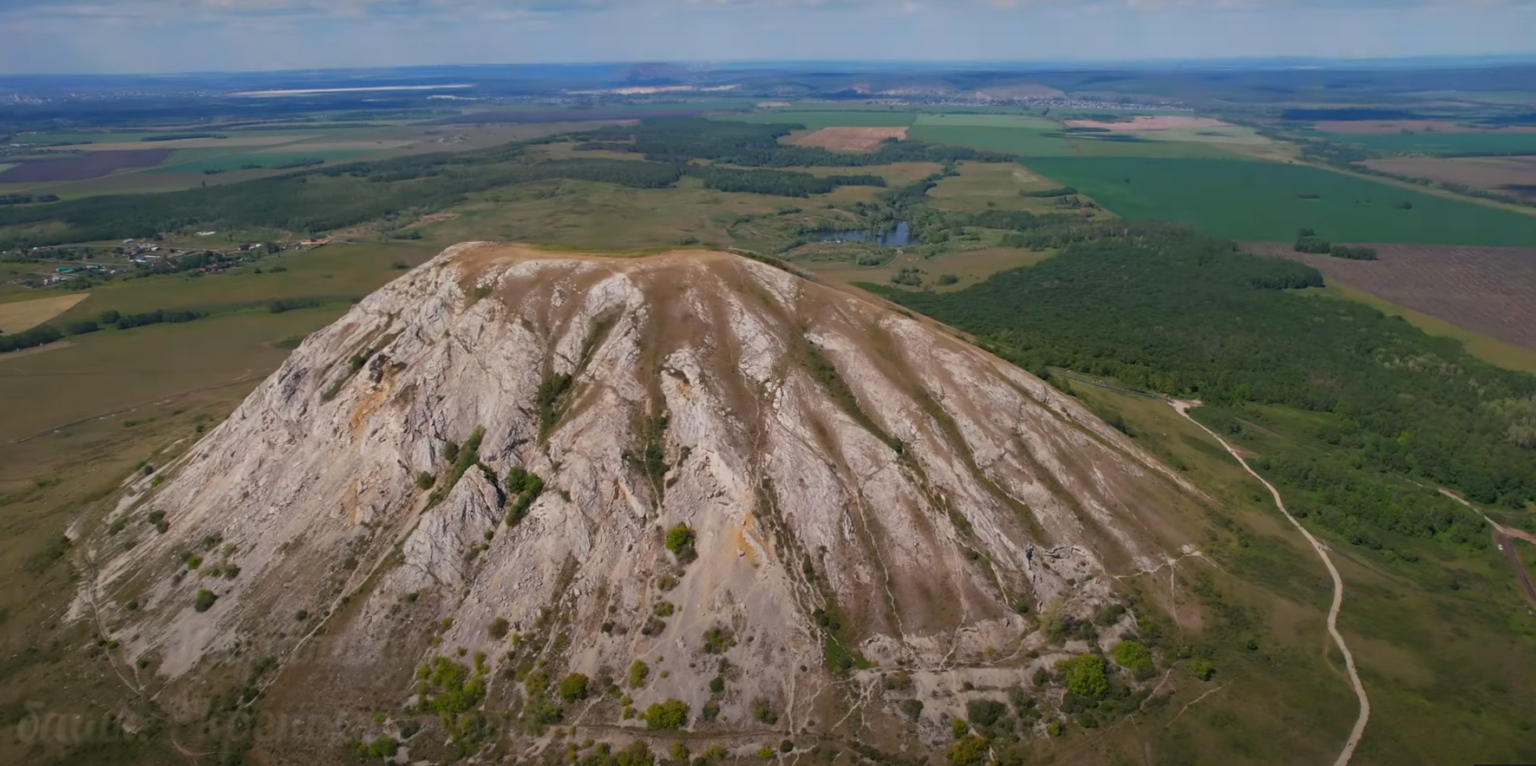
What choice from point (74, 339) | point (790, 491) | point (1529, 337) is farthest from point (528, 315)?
point (1529, 337)

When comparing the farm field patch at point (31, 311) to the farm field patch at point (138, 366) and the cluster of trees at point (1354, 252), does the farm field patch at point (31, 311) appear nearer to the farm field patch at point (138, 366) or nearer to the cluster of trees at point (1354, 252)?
the farm field patch at point (138, 366)

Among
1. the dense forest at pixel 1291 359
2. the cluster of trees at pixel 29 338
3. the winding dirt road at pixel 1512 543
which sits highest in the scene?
the cluster of trees at pixel 29 338

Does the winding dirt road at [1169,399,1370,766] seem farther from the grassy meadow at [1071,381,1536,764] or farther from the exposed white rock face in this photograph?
the exposed white rock face

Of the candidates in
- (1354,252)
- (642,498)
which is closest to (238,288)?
(642,498)

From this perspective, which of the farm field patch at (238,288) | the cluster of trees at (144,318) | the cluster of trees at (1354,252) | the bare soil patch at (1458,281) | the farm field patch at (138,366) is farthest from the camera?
the cluster of trees at (1354,252)

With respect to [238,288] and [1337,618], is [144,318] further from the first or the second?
[1337,618]

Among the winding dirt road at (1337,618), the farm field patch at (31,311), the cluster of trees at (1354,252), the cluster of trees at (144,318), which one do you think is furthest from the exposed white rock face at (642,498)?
the cluster of trees at (1354,252)

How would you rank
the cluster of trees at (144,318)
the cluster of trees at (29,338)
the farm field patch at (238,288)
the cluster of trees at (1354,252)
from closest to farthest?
1. the cluster of trees at (29,338)
2. the cluster of trees at (144,318)
3. the farm field patch at (238,288)
4. the cluster of trees at (1354,252)

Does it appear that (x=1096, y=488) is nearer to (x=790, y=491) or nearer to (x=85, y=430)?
(x=790, y=491)
